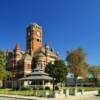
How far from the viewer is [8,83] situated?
83375 mm

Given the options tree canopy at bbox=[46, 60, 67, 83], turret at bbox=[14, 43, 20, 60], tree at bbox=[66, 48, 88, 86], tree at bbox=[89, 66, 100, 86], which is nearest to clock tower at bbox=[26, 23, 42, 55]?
turret at bbox=[14, 43, 20, 60]

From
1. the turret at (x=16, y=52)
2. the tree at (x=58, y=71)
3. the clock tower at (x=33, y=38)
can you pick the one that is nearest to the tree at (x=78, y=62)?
the clock tower at (x=33, y=38)

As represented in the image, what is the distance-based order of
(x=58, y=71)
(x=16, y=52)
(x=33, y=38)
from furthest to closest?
(x=33, y=38), (x=16, y=52), (x=58, y=71)

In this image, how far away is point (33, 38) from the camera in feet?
299

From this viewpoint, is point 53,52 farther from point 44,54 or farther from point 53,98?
point 53,98

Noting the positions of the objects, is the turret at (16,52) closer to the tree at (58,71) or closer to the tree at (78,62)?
the tree at (78,62)

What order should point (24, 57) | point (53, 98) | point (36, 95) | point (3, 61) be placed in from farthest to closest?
1. point (24, 57)
2. point (3, 61)
3. point (36, 95)
4. point (53, 98)

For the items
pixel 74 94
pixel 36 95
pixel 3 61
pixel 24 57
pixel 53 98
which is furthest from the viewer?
pixel 24 57

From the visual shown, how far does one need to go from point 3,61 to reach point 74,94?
29.7 m

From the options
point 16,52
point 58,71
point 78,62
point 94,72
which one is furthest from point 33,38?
point 94,72

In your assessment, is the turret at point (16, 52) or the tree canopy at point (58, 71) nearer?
the tree canopy at point (58, 71)

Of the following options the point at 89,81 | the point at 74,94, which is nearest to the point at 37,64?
the point at 89,81

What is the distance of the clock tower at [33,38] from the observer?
90.2m

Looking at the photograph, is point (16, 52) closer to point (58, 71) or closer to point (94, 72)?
point (58, 71)
